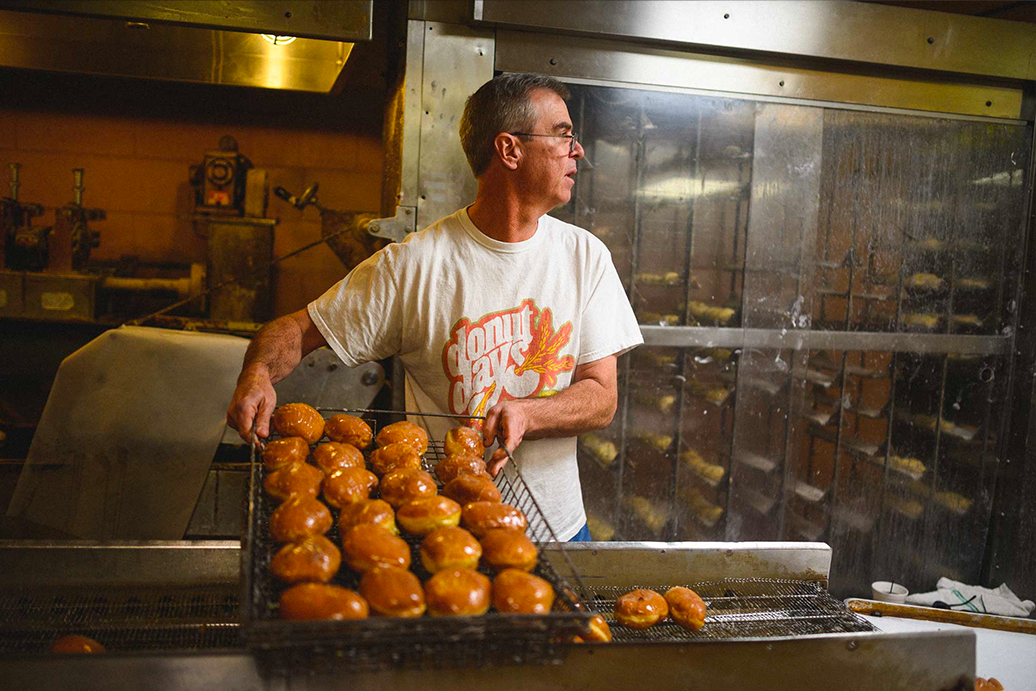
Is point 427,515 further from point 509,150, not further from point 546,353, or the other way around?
point 509,150

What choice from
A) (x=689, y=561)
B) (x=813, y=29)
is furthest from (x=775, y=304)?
(x=689, y=561)

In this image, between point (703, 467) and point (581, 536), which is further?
point (703, 467)

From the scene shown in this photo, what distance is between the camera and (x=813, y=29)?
10.4 feet

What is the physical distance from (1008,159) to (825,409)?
1.44 metres

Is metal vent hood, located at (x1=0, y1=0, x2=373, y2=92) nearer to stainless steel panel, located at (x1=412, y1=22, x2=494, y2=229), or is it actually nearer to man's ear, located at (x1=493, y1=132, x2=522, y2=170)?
stainless steel panel, located at (x1=412, y1=22, x2=494, y2=229)

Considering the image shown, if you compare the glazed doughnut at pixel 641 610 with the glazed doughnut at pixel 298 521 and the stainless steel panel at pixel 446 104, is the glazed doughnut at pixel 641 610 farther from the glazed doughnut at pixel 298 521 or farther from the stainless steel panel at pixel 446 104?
the stainless steel panel at pixel 446 104

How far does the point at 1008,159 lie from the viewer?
3510mm

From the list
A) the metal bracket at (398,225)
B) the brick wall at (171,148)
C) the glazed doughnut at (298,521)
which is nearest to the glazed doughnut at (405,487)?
the glazed doughnut at (298,521)

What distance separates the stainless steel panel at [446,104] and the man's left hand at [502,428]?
1364mm

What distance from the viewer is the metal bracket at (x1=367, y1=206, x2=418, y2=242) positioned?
286 centimetres

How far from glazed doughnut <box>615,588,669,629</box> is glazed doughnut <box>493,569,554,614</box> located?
1.64 feet

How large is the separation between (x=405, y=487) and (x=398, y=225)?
1610mm

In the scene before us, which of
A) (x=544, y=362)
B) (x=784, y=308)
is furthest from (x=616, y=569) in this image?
(x=784, y=308)

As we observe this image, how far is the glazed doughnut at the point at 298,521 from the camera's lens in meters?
1.31
